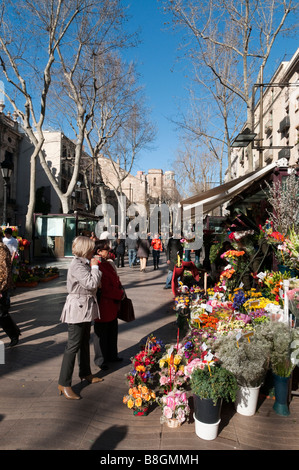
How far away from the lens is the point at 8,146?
97.2 ft

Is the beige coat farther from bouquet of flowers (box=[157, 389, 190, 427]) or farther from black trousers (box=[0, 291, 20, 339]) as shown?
black trousers (box=[0, 291, 20, 339])

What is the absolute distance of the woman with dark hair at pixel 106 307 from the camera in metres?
3.89

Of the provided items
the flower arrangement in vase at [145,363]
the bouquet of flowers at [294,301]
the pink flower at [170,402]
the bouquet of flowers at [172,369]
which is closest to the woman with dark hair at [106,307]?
the flower arrangement in vase at [145,363]

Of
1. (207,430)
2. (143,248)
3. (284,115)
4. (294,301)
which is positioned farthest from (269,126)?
(207,430)

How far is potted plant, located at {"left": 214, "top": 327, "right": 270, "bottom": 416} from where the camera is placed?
285 cm

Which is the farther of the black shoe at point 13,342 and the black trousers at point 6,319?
the black shoe at point 13,342

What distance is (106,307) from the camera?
390 centimetres

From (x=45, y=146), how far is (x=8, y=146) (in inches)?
269

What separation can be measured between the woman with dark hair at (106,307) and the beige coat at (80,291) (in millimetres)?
507

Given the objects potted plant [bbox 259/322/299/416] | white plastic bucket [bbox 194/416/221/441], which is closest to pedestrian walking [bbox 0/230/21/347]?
white plastic bucket [bbox 194/416/221/441]

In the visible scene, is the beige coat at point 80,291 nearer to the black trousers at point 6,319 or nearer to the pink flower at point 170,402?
the pink flower at point 170,402

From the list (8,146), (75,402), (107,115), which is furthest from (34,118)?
(8,146)

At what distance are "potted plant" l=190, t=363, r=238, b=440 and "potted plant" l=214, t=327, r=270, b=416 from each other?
165 mm

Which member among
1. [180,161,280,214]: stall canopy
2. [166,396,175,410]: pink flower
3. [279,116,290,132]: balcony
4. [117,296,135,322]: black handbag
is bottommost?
[166,396,175,410]: pink flower
